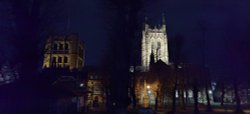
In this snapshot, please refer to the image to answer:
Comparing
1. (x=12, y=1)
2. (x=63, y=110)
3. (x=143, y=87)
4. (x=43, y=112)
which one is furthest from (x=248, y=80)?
(x=143, y=87)

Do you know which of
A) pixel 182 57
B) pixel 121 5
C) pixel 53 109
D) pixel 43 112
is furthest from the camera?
pixel 182 57

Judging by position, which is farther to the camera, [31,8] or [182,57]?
[182,57]

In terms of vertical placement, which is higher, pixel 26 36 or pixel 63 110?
pixel 26 36

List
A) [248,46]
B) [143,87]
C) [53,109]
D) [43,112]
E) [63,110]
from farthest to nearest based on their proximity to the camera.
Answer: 1. [143,87]
2. [248,46]
3. [63,110]
4. [53,109]
5. [43,112]

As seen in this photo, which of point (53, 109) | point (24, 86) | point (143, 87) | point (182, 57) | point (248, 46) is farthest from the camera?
point (143, 87)

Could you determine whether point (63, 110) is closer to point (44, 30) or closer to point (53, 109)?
point (53, 109)

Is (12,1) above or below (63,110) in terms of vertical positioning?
above

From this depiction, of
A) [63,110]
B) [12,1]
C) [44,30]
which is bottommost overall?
[63,110]

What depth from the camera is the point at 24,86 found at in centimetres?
2941

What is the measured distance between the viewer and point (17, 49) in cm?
2983

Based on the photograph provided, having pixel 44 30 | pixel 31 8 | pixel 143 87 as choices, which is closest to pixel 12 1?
pixel 31 8

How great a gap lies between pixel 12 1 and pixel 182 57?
109 ft

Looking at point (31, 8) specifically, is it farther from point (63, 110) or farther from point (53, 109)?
point (63, 110)

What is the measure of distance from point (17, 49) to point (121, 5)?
1172 cm
